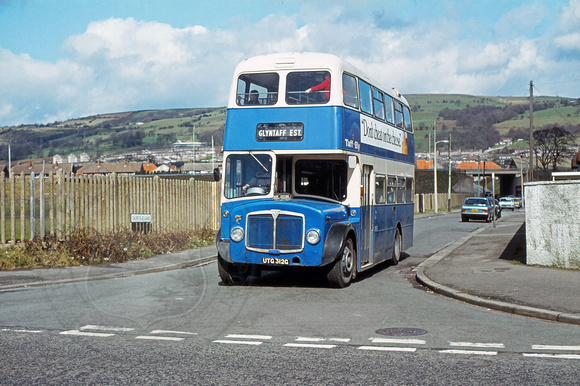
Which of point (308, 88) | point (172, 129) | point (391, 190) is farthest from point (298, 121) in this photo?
point (172, 129)

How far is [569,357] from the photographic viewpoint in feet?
23.1

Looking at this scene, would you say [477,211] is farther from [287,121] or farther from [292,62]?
[287,121]

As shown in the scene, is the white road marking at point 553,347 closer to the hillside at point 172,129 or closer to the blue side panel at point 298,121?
the blue side panel at point 298,121

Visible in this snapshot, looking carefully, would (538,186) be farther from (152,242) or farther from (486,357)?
(152,242)

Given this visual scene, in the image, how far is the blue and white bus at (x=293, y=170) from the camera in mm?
11883

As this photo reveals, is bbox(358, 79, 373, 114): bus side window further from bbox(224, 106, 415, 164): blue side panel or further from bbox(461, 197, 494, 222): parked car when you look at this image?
bbox(461, 197, 494, 222): parked car

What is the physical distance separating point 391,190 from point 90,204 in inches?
321

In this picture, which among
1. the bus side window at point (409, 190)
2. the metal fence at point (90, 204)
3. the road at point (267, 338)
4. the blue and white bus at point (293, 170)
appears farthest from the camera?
the bus side window at point (409, 190)

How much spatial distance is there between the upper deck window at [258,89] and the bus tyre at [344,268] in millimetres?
3070

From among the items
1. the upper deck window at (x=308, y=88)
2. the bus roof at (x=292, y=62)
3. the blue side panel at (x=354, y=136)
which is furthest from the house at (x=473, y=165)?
the upper deck window at (x=308, y=88)

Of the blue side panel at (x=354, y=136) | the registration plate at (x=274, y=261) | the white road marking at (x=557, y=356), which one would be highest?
the blue side panel at (x=354, y=136)

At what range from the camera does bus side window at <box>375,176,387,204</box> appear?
49.7 feet

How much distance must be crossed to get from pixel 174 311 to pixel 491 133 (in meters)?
172

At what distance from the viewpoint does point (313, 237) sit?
11750 mm
